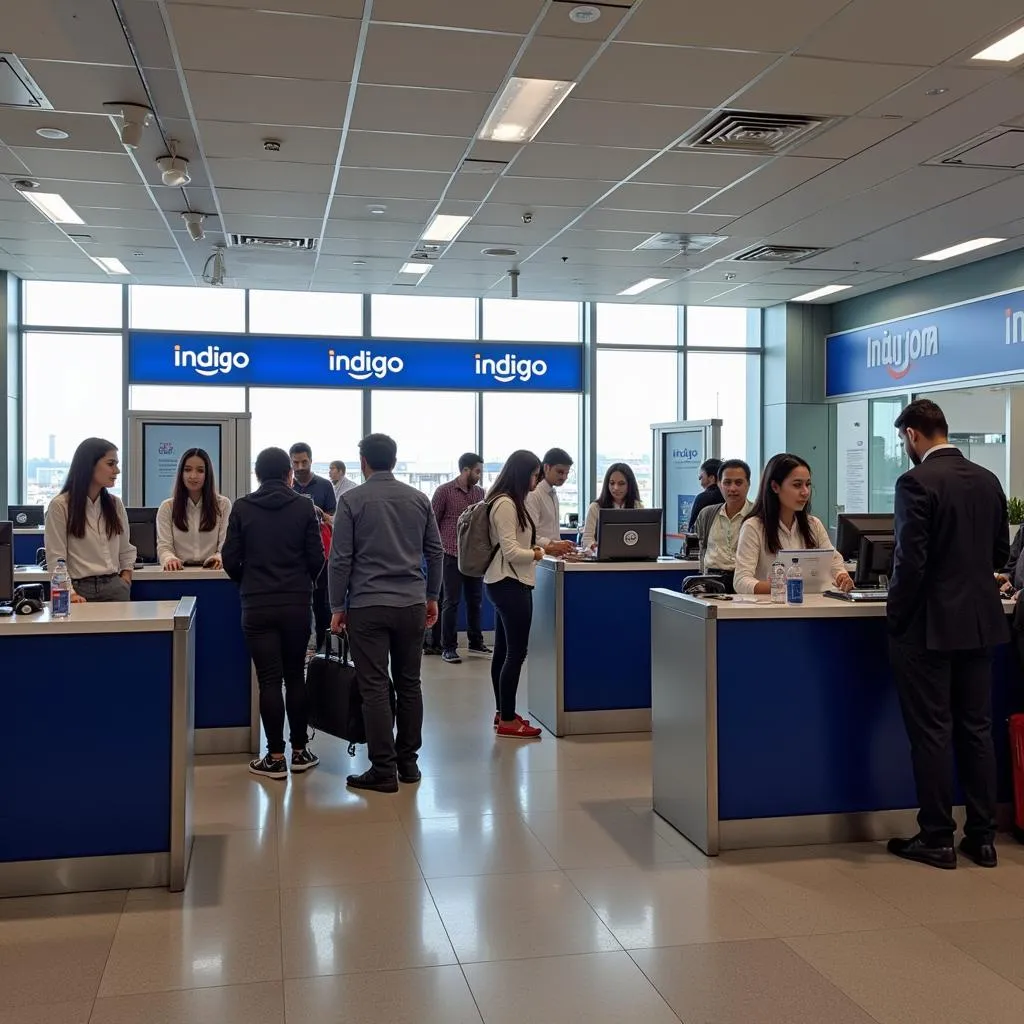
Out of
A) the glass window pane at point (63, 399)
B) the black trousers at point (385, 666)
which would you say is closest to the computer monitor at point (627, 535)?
the black trousers at point (385, 666)

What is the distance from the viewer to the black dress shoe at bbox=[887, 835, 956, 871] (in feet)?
12.3

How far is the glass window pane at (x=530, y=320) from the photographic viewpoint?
479 inches

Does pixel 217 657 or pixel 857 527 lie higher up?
pixel 857 527

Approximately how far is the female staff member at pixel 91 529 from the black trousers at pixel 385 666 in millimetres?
1225

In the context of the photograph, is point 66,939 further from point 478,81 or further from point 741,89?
point 741,89

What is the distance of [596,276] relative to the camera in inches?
407

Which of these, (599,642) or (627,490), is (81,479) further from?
(627,490)

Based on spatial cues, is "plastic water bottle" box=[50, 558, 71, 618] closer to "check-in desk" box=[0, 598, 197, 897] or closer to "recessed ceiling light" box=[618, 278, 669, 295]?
"check-in desk" box=[0, 598, 197, 897]

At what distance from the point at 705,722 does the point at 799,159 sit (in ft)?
13.7

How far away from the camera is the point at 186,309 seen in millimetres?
11453

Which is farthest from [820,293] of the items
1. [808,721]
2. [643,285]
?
[808,721]

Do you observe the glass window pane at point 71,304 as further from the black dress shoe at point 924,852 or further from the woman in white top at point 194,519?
the black dress shoe at point 924,852

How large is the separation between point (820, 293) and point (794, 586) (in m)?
8.22

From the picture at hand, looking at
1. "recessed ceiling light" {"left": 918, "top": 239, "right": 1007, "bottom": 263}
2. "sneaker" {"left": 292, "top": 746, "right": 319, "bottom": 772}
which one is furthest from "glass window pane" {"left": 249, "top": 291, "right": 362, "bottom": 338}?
"sneaker" {"left": 292, "top": 746, "right": 319, "bottom": 772}
